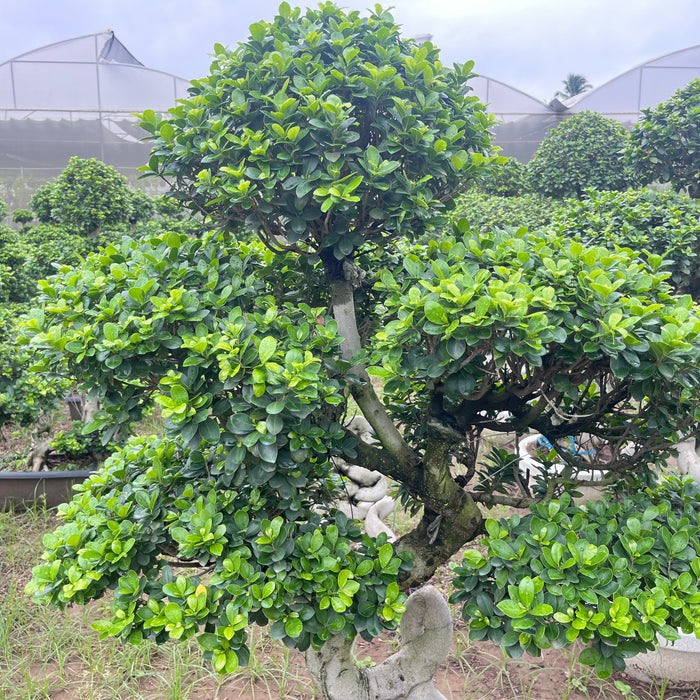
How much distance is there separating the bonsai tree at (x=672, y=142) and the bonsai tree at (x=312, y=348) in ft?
9.25

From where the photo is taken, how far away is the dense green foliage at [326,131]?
1.53 metres

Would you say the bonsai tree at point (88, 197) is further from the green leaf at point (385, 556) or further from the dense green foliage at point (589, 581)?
the dense green foliage at point (589, 581)

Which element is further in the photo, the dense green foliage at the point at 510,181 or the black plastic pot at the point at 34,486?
the dense green foliage at the point at 510,181

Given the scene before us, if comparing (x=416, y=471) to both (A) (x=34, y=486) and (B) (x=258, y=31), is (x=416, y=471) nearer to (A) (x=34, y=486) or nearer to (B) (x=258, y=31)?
(B) (x=258, y=31)

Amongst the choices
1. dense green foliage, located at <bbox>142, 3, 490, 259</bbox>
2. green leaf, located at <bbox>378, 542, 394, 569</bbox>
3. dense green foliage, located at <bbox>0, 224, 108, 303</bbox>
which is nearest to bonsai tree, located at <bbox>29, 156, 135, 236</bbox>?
dense green foliage, located at <bbox>0, 224, 108, 303</bbox>

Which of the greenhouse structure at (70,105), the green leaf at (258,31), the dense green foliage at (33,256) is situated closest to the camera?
the green leaf at (258,31)

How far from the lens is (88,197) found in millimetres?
5676

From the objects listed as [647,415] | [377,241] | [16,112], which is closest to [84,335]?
[377,241]

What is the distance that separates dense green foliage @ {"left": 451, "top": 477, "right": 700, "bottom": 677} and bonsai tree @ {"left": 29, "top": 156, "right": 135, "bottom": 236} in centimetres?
549

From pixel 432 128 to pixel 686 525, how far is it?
1.29 meters

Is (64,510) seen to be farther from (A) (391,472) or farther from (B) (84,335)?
(A) (391,472)

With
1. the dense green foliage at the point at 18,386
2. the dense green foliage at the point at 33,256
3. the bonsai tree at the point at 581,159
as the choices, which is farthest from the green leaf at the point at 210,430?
the bonsai tree at the point at 581,159

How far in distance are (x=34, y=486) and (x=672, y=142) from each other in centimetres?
519

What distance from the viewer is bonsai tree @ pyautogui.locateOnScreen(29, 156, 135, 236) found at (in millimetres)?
5676
